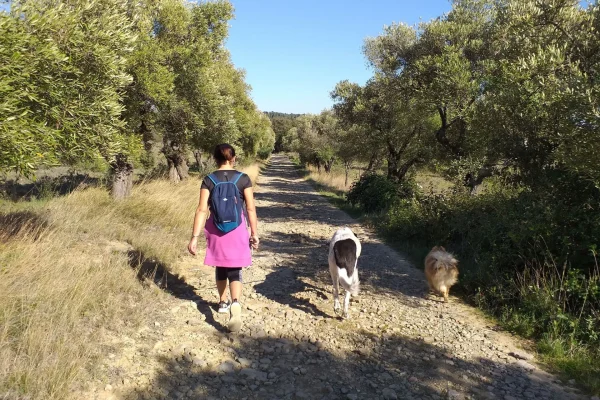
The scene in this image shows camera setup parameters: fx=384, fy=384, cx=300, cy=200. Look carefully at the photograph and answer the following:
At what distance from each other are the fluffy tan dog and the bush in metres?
6.76

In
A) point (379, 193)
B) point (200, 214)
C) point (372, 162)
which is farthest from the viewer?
point (372, 162)

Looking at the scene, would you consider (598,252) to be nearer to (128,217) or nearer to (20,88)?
(20,88)

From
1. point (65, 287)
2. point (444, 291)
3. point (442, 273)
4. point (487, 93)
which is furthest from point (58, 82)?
point (487, 93)

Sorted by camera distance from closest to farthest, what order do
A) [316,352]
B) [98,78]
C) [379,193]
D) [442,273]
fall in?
[316,352] → [442,273] → [98,78] → [379,193]

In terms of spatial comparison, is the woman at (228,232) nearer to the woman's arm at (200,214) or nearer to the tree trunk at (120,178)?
the woman's arm at (200,214)

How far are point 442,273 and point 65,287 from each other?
4.96 metres

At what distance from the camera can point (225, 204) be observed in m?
4.37

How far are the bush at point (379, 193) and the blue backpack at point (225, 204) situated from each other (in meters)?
9.09

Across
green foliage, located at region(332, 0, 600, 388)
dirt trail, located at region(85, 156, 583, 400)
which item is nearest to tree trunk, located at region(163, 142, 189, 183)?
green foliage, located at region(332, 0, 600, 388)

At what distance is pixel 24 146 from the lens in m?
4.16

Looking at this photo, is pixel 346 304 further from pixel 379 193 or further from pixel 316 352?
pixel 379 193

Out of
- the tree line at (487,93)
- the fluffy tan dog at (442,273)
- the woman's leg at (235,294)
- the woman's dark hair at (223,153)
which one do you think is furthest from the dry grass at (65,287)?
the tree line at (487,93)

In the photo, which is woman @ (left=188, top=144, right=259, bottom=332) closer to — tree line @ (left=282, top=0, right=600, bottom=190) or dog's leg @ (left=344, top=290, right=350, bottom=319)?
dog's leg @ (left=344, top=290, right=350, bottom=319)

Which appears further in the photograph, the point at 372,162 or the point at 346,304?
the point at 372,162
